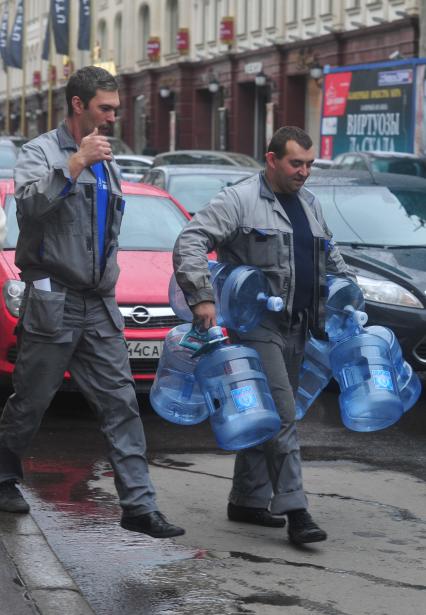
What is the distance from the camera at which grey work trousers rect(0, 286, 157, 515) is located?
239 inches

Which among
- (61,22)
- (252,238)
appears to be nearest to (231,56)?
(61,22)

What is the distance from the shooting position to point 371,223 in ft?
38.1

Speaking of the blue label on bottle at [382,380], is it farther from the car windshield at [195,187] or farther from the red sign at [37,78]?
the red sign at [37,78]

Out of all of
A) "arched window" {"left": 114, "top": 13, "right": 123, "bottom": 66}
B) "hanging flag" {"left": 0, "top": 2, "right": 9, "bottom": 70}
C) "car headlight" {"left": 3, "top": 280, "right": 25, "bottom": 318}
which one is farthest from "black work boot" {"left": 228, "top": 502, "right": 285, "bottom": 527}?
"hanging flag" {"left": 0, "top": 2, "right": 9, "bottom": 70}

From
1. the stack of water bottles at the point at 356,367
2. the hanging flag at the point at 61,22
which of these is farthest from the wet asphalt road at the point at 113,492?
the hanging flag at the point at 61,22

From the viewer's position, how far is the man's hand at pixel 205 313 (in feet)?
20.0

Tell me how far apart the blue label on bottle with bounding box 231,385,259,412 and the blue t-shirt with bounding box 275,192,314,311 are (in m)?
0.47

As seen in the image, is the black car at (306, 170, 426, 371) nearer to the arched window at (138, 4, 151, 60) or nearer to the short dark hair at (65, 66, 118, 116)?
the short dark hair at (65, 66, 118, 116)

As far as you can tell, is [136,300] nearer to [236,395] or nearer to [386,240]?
[386,240]

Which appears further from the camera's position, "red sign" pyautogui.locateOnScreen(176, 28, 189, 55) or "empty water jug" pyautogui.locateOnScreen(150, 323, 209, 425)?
"red sign" pyautogui.locateOnScreen(176, 28, 189, 55)

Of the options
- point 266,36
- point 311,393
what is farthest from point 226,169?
point 266,36

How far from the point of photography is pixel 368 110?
28797 millimetres

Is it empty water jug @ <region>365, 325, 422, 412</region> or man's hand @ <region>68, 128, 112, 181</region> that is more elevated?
man's hand @ <region>68, 128, 112, 181</region>

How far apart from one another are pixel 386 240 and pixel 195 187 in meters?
→ 5.23
